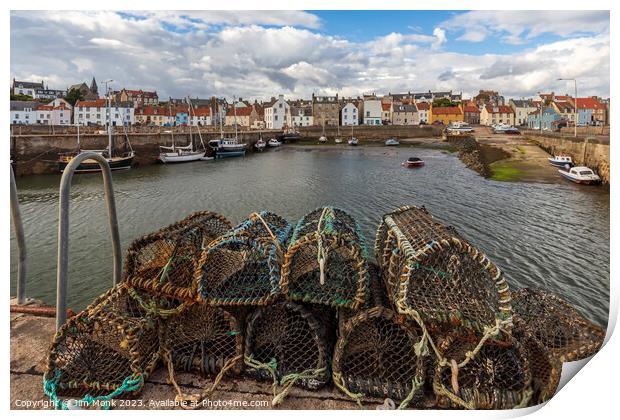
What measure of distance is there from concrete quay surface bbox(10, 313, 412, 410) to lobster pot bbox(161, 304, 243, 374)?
10 cm

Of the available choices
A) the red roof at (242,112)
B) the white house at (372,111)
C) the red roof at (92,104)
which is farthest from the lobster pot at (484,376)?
the red roof at (242,112)

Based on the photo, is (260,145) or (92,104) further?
(92,104)

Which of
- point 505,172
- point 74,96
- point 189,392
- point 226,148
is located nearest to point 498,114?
point 226,148

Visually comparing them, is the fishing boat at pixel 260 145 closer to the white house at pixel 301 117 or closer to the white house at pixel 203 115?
the white house at pixel 301 117

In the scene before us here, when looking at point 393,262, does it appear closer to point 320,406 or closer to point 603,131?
point 320,406

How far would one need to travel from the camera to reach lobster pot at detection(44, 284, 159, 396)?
264 cm

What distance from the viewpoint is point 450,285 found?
2891 millimetres

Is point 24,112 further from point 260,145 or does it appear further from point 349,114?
point 349,114

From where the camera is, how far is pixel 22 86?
5225 centimetres

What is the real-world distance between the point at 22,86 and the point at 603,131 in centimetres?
6307

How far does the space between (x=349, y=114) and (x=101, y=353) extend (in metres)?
64.0

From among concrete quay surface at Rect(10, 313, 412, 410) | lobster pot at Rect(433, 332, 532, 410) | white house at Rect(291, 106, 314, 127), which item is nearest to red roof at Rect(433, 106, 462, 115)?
white house at Rect(291, 106, 314, 127)

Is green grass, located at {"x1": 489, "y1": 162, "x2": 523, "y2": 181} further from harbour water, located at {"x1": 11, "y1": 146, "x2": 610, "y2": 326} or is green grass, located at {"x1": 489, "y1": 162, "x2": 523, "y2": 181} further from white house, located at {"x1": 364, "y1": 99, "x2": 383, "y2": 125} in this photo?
white house, located at {"x1": 364, "y1": 99, "x2": 383, "y2": 125}

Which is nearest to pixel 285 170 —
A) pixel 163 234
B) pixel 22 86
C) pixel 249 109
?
pixel 163 234
